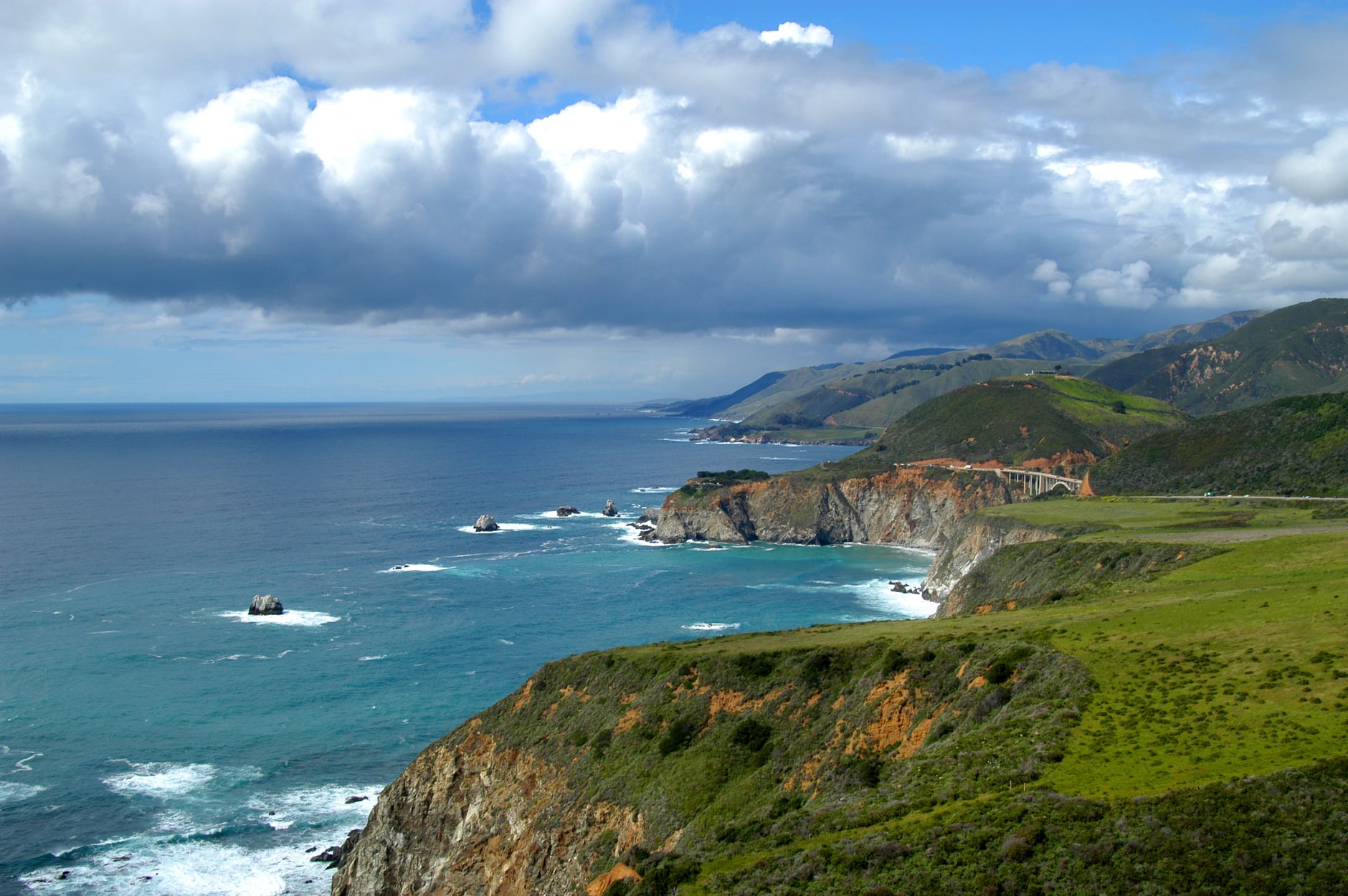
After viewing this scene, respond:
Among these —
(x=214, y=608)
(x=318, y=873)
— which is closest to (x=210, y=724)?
(x=318, y=873)

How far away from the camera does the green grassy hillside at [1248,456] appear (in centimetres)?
11994

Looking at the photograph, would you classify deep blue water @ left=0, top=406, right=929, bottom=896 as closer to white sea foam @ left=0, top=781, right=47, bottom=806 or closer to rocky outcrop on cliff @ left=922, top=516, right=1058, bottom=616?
white sea foam @ left=0, top=781, right=47, bottom=806

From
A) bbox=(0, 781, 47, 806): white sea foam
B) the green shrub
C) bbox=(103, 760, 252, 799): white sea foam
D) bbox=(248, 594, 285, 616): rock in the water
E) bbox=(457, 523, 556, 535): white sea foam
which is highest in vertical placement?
the green shrub

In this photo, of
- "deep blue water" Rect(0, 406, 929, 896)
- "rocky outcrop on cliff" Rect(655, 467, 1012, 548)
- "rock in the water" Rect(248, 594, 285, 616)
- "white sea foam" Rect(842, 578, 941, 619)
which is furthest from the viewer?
"rocky outcrop on cliff" Rect(655, 467, 1012, 548)

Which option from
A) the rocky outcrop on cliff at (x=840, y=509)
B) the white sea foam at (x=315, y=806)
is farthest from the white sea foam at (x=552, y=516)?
the white sea foam at (x=315, y=806)

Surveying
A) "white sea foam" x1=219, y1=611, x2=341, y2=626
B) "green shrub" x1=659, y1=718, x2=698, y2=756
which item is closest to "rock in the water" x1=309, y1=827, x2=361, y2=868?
"green shrub" x1=659, y1=718, x2=698, y2=756

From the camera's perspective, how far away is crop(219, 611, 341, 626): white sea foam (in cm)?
10769

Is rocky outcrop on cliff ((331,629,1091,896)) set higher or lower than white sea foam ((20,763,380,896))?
higher

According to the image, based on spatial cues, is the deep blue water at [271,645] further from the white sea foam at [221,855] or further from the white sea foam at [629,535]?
the white sea foam at [629,535]

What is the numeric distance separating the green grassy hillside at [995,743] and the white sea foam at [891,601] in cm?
4838

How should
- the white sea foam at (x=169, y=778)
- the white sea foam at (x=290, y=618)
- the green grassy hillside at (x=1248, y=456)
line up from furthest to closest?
the green grassy hillside at (x=1248, y=456) < the white sea foam at (x=290, y=618) < the white sea foam at (x=169, y=778)

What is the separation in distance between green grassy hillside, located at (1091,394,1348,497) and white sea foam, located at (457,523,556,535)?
94554 millimetres

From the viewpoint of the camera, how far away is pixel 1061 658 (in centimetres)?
4166

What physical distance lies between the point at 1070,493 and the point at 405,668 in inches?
4436
